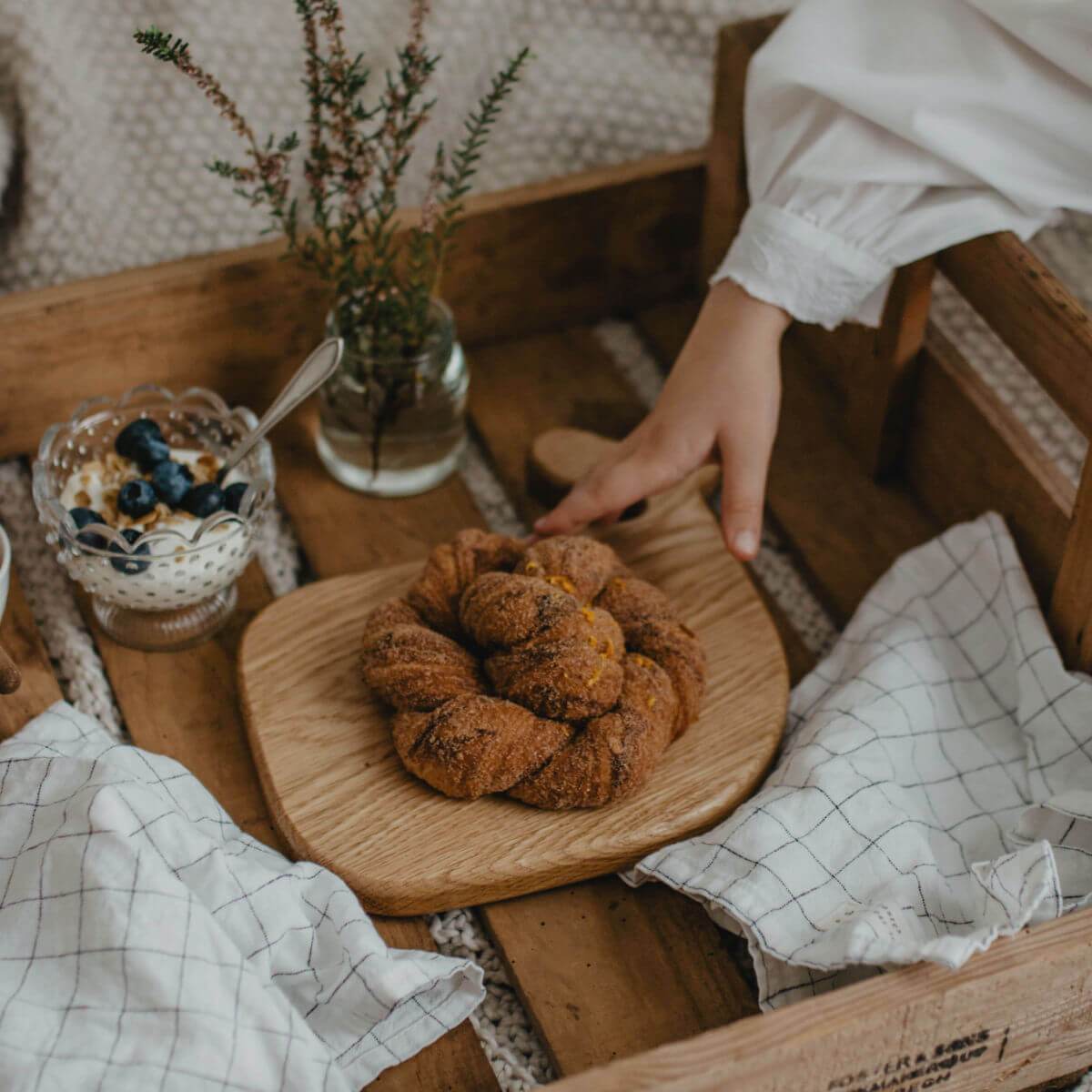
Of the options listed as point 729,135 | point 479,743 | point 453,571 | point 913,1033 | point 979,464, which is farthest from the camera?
point 729,135

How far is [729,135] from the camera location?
1069 mm

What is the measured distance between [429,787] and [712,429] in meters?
0.31

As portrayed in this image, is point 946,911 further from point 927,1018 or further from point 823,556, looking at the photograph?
point 823,556

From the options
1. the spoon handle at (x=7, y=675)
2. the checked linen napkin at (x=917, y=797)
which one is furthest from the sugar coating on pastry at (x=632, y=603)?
the spoon handle at (x=7, y=675)

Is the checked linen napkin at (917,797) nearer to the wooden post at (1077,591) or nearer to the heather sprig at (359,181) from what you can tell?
the wooden post at (1077,591)

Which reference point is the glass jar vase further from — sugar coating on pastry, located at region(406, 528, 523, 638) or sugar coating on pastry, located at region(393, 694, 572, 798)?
sugar coating on pastry, located at region(393, 694, 572, 798)

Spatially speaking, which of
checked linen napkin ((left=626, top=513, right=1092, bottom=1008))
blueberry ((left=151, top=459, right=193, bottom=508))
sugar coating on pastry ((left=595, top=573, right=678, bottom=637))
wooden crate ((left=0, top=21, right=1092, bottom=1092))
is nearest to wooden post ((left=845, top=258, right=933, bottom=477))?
wooden crate ((left=0, top=21, right=1092, bottom=1092))

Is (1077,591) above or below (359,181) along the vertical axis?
below

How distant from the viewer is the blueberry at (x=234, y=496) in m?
0.87

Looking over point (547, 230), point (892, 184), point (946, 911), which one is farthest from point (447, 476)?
point (946, 911)

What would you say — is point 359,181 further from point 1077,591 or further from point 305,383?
point 1077,591

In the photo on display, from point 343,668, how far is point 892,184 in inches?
18.6

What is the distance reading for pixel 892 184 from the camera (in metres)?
0.91

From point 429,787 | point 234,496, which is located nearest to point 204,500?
point 234,496
